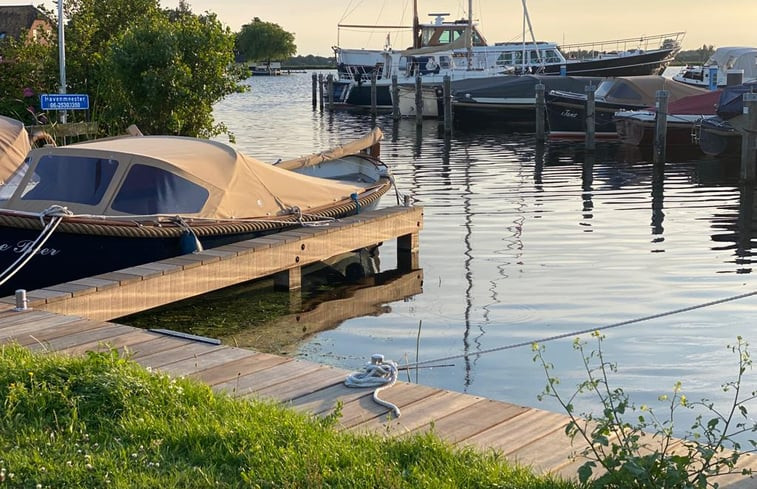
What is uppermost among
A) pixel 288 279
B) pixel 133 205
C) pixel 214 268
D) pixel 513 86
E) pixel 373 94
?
pixel 513 86

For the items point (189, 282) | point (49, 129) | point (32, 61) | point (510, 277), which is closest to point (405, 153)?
point (32, 61)

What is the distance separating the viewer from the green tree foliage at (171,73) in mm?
21797

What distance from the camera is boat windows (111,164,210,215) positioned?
13.0 metres

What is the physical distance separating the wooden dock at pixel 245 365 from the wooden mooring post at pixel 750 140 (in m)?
16.9

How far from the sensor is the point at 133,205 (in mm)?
12984

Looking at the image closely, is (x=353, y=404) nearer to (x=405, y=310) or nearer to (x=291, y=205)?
(x=405, y=310)

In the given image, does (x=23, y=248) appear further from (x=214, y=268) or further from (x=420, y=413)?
(x=420, y=413)

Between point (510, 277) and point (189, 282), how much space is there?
5.24m

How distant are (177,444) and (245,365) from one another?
1.92 meters

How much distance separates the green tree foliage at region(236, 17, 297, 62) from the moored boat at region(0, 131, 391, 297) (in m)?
175

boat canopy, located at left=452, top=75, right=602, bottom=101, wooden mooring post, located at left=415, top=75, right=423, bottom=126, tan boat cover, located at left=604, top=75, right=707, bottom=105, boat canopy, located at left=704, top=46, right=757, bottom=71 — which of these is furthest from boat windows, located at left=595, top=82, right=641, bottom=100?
wooden mooring post, located at left=415, top=75, right=423, bottom=126

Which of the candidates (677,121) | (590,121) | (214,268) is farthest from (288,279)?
(590,121)

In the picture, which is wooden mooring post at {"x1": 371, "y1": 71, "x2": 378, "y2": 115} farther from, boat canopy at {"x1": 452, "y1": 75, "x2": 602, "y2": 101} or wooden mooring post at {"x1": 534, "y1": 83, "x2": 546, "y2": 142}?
wooden mooring post at {"x1": 534, "y1": 83, "x2": 546, "y2": 142}

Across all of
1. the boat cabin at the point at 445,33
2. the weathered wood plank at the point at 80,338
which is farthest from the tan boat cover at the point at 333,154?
the boat cabin at the point at 445,33
